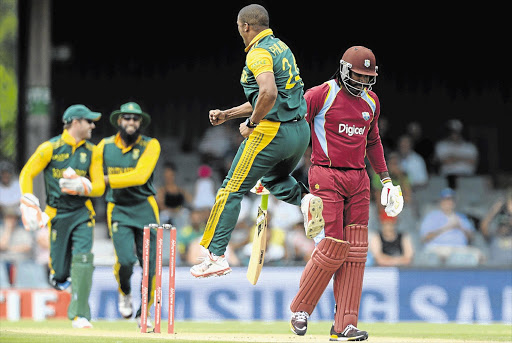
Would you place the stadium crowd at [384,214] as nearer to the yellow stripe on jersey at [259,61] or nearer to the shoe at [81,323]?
the shoe at [81,323]

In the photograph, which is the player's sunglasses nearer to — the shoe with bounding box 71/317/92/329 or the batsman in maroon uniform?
the shoe with bounding box 71/317/92/329

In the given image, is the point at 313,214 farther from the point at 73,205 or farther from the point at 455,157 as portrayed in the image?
the point at 455,157

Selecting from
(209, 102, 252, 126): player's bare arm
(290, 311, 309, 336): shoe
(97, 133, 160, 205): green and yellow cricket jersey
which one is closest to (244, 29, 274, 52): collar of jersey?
(209, 102, 252, 126): player's bare arm

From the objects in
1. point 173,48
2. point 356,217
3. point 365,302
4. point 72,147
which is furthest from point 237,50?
point 356,217

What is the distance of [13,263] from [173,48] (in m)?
7.53

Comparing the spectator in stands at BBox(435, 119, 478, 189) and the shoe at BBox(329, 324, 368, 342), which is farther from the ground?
the spectator in stands at BBox(435, 119, 478, 189)

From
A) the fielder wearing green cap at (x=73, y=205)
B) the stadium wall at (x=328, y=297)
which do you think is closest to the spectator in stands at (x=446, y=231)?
the stadium wall at (x=328, y=297)

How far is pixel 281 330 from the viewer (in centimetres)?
1038

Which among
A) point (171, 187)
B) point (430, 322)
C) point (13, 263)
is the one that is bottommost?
point (430, 322)

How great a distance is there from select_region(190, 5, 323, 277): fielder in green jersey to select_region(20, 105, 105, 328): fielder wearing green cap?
8.28ft

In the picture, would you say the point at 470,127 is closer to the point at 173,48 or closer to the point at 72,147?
the point at 173,48

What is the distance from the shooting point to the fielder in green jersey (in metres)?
7.86

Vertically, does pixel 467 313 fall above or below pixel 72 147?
below

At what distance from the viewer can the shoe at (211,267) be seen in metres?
7.92
